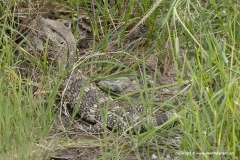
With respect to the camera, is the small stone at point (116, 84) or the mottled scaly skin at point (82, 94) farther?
the small stone at point (116, 84)

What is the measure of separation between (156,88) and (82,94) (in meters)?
1.15

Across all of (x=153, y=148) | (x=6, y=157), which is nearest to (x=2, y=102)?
(x=6, y=157)

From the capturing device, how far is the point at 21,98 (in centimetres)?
478

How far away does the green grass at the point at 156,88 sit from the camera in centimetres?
398

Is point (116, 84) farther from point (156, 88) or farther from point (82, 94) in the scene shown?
point (156, 88)

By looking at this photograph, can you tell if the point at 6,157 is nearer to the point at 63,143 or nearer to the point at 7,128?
the point at 7,128

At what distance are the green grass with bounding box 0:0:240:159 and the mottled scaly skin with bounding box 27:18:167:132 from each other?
0.16 metres

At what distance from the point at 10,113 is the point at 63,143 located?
1.61 ft

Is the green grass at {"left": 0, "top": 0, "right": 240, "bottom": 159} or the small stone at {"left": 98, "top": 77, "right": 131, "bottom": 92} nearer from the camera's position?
the green grass at {"left": 0, "top": 0, "right": 240, "bottom": 159}

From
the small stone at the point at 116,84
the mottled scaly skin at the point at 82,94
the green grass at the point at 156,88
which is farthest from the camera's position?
the small stone at the point at 116,84

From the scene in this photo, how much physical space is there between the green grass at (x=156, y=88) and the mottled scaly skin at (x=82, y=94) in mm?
157

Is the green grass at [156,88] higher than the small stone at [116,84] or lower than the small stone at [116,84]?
higher

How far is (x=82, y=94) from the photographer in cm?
548

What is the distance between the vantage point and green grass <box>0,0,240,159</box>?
13.1 ft
